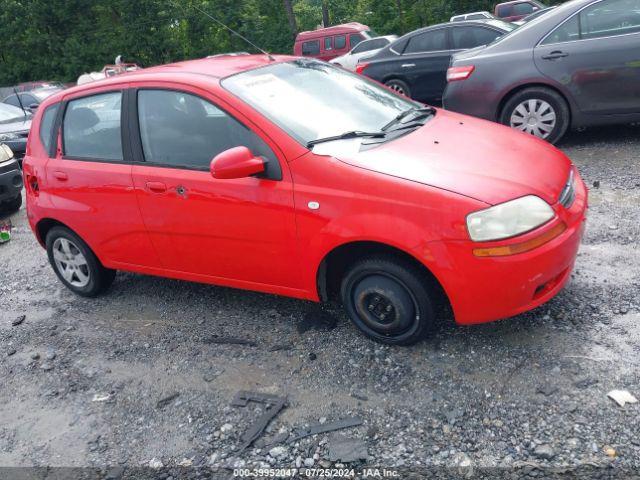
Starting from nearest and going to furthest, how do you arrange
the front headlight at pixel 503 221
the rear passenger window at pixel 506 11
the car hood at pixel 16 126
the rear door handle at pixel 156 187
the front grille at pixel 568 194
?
the front headlight at pixel 503 221 < the front grille at pixel 568 194 < the rear door handle at pixel 156 187 < the car hood at pixel 16 126 < the rear passenger window at pixel 506 11

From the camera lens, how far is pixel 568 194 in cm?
326

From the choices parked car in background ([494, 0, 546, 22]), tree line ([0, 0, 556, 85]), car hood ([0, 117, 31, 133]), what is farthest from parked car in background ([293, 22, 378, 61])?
car hood ([0, 117, 31, 133])

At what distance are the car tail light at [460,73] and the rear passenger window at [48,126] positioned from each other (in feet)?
14.5

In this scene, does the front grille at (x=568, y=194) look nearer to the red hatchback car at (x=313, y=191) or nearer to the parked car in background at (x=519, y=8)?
the red hatchback car at (x=313, y=191)

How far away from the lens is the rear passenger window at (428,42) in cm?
1021

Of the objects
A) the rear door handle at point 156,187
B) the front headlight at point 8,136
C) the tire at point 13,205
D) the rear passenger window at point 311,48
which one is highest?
the rear passenger window at point 311,48

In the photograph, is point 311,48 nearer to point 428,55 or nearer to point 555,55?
point 428,55

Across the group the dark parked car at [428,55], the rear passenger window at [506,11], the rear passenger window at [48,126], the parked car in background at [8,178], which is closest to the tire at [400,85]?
the dark parked car at [428,55]

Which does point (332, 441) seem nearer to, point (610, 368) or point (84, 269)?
point (610, 368)

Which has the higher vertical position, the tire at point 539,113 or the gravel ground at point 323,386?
the tire at point 539,113

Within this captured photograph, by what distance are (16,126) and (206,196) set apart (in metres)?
9.12

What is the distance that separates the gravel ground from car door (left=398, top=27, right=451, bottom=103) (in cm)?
636

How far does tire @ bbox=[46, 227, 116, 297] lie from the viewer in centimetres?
453

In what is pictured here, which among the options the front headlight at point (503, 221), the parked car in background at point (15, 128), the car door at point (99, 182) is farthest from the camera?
the parked car in background at point (15, 128)
